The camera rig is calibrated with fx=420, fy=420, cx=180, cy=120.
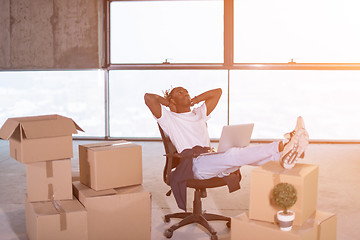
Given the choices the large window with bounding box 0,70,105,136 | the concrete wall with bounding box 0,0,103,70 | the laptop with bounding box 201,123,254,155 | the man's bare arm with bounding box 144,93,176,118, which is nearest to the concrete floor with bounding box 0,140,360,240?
the laptop with bounding box 201,123,254,155

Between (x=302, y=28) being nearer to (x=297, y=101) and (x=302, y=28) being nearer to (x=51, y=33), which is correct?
(x=297, y=101)

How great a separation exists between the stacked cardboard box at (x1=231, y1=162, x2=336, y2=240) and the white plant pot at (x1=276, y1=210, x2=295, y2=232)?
24 millimetres

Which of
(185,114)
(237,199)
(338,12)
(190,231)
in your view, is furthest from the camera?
(338,12)

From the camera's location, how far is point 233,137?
275 cm

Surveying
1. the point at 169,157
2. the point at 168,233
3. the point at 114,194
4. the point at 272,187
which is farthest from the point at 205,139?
the point at 272,187

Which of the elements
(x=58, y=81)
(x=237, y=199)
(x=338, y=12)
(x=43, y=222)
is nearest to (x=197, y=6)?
(x=338, y=12)

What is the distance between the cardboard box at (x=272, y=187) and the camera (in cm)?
217

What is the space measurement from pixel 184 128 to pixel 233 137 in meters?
0.46

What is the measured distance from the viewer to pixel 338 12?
22.1 ft

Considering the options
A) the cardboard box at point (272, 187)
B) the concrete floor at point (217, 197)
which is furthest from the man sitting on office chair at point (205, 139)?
the concrete floor at point (217, 197)

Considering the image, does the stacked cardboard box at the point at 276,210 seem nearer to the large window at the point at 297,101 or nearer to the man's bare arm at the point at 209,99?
the man's bare arm at the point at 209,99

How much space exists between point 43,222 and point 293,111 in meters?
5.95

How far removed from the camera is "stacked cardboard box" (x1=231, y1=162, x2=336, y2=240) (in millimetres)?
2162

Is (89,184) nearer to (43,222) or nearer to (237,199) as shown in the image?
(43,222)
